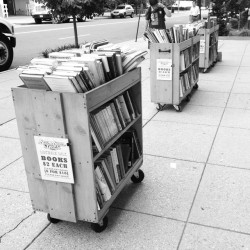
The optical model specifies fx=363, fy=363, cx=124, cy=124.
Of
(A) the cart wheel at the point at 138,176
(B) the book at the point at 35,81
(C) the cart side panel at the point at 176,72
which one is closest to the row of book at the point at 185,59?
(C) the cart side panel at the point at 176,72

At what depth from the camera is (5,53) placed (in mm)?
10422

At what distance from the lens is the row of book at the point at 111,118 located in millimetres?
3045

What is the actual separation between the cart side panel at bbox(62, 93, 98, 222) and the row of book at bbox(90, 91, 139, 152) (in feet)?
0.55

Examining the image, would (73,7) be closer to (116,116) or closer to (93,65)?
(116,116)

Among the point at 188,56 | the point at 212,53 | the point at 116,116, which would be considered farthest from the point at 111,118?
the point at 212,53

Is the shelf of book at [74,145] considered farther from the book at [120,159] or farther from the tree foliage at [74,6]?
the tree foliage at [74,6]

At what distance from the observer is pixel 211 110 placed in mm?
6609

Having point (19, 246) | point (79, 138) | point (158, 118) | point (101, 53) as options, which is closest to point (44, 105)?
point (79, 138)

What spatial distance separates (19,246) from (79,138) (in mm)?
1116

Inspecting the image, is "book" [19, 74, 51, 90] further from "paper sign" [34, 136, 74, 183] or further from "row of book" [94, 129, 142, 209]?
"row of book" [94, 129, 142, 209]

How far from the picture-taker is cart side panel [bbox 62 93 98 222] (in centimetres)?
275

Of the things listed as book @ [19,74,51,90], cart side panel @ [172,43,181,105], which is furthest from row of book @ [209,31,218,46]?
book @ [19,74,51,90]

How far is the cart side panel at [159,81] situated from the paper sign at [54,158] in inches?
143

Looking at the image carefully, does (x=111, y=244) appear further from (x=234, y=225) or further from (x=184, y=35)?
(x=184, y=35)
